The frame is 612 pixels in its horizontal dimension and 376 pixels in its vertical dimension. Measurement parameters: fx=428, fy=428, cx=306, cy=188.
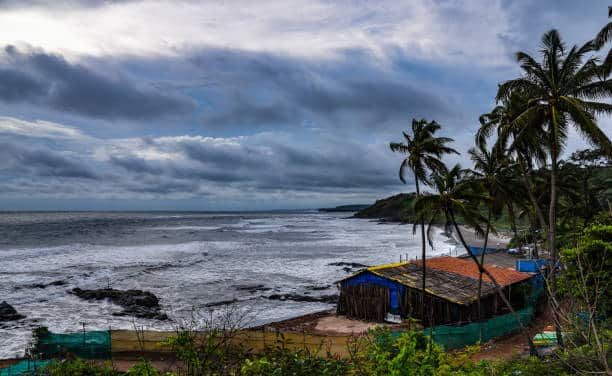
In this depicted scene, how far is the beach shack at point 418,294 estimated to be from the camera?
89.2ft

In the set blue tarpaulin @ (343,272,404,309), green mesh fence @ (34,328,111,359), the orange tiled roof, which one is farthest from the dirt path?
green mesh fence @ (34,328,111,359)

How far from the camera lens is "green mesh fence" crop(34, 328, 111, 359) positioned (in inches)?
785

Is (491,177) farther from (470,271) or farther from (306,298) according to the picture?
(306,298)

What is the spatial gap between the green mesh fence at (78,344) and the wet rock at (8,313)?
1515cm

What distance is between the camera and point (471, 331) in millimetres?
22375

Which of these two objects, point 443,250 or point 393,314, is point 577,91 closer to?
point 393,314

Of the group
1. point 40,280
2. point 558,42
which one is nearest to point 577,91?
point 558,42

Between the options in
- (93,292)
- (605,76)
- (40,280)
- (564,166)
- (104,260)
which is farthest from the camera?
(104,260)

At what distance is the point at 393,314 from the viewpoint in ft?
92.1

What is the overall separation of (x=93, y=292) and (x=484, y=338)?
34436 mm

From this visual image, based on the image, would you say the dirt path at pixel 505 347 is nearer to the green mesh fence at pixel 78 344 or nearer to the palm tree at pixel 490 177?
the palm tree at pixel 490 177

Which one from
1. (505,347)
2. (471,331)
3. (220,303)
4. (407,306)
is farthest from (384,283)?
(220,303)

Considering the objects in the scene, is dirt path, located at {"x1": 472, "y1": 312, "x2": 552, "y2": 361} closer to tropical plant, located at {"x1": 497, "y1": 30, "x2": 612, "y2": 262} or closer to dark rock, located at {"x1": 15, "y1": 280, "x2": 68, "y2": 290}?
tropical plant, located at {"x1": 497, "y1": 30, "x2": 612, "y2": 262}

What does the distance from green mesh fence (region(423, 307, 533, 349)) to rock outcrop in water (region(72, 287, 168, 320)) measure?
21351 mm
